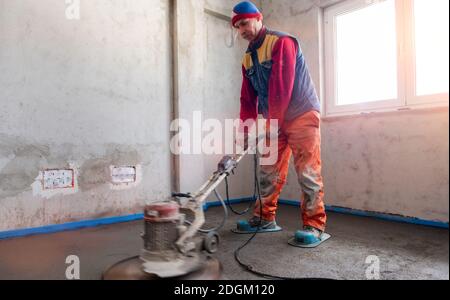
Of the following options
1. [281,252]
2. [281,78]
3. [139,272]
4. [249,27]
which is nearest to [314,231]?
[281,252]

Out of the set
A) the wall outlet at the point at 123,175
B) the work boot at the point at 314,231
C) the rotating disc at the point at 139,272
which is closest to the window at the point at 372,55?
the work boot at the point at 314,231

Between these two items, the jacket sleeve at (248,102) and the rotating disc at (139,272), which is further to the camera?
the jacket sleeve at (248,102)

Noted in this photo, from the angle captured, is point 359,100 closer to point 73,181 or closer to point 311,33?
point 311,33

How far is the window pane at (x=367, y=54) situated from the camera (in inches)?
95.9

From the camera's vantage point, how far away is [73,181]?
233 cm

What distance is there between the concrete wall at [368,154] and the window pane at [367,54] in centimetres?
18

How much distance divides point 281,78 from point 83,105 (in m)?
1.50

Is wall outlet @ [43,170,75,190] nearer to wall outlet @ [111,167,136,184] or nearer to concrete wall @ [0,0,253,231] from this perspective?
concrete wall @ [0,0,253,231]

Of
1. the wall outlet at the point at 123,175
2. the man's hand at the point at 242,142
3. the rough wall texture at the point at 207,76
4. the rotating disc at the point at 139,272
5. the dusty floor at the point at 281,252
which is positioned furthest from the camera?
the rough wall texture at the point at 207,76

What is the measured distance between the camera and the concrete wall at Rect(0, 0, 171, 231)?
209 cm

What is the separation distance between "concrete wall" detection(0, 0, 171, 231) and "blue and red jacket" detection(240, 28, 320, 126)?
1.06m

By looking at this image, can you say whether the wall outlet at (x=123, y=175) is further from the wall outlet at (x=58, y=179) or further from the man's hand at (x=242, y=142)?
the man's hand at (x=242, y=142)
